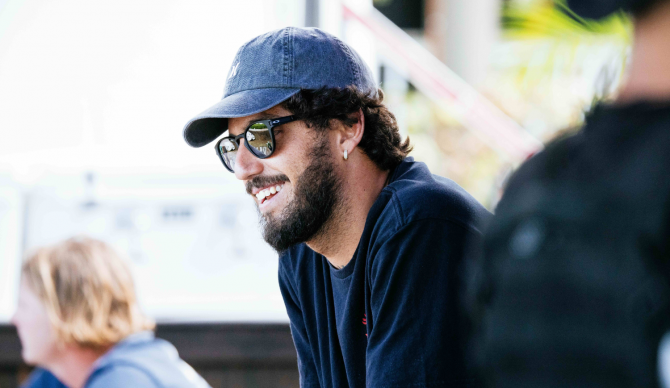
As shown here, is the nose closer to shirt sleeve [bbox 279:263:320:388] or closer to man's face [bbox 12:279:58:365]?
shirt sleeve [bbox 279:263:320:388]

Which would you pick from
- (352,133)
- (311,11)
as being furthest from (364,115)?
(311,11)

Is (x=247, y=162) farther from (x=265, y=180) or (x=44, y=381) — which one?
(x=44, y=381)

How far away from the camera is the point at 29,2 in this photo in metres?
3.29

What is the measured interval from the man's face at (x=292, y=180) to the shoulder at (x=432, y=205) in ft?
0.92

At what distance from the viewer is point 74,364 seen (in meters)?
2.52

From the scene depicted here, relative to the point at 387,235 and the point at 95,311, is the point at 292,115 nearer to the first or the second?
the point at 387,235

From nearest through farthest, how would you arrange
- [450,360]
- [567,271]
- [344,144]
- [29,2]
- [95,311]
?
[567,271] < [450,360] < [344,144] < [95,311] < [29,2]

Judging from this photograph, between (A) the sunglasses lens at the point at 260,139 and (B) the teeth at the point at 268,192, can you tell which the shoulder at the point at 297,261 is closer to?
(B) the teeth at the point at 268,192

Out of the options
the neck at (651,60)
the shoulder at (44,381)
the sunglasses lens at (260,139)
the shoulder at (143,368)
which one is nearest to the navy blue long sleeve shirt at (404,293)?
the sunglasses lens at (260,139)

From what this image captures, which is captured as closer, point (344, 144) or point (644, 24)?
point (644, 24)

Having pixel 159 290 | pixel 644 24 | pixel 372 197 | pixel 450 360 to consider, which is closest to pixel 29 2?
pixel 159 290

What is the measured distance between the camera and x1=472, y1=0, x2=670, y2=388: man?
1.90 feet

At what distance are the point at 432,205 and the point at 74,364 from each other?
1.72m

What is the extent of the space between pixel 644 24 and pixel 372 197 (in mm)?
1356
